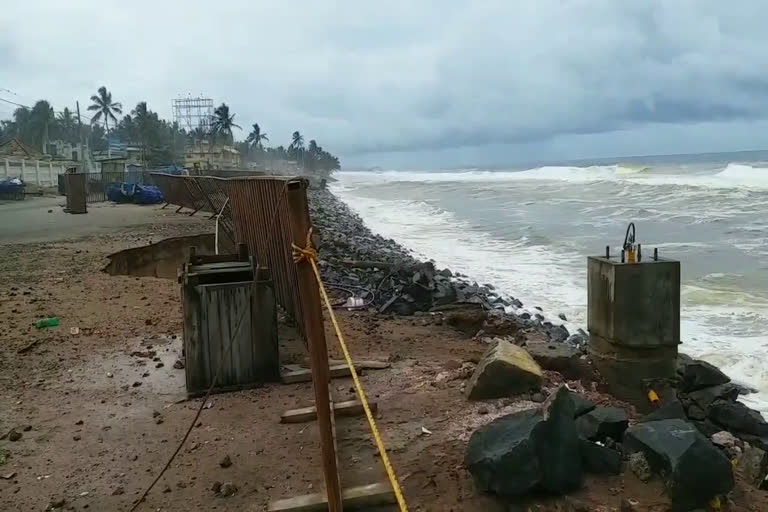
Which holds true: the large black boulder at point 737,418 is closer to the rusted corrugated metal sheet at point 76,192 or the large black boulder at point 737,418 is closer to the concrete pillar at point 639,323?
the concrete pillar at point 639,323

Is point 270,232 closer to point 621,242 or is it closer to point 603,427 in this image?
point 603,427

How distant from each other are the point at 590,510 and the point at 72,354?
5502 millimetres

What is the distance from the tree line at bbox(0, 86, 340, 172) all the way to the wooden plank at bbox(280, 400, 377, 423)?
6445 centimetres

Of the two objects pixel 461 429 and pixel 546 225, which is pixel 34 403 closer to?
pixel 461 429

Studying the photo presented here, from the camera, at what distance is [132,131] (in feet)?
279

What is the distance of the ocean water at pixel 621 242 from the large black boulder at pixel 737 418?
93cm

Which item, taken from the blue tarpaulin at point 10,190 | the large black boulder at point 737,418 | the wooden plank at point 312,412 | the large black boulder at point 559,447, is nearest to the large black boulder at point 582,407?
the large black boulder at point 559,447

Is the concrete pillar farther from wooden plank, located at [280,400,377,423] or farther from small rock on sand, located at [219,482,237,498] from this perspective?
small rock on sand, located at [219,482,237,498]

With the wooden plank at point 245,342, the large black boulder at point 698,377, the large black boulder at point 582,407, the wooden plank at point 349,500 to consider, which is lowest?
the large black boulder at point 698,377

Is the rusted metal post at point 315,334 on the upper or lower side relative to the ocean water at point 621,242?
upper

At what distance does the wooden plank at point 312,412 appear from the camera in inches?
193

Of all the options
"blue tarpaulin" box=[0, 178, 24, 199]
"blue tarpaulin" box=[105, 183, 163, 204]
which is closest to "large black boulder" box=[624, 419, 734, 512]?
"blue tarpaulin" box=[105, 183, 163, 204]

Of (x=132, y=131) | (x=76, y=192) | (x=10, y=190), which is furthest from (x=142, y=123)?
(x=76, y=192)

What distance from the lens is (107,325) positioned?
7.90 m
